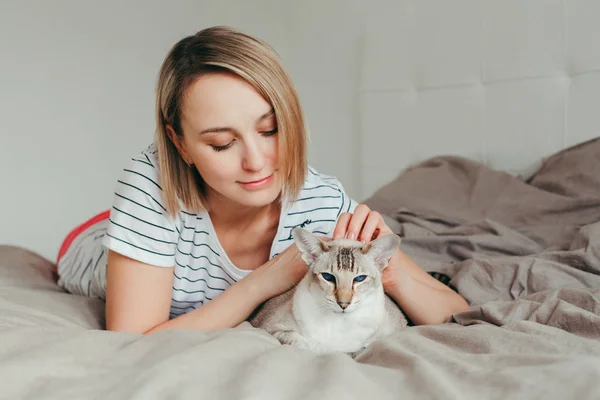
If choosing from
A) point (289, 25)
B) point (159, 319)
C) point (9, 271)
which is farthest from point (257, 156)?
point (289, 25)

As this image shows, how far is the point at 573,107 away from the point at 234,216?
3.56 ft

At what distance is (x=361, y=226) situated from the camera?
118 cm

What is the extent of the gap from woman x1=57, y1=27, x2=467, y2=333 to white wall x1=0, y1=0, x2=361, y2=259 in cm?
142

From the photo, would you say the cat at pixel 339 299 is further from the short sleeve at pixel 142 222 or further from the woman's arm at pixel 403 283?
the short sleeve at pixel 142 222

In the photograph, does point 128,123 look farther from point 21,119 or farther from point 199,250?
point 199,250

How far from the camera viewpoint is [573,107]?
1771mm

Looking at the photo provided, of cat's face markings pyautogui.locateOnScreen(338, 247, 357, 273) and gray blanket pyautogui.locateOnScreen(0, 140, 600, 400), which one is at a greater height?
cat's face markings pyautogui.locateOnScreen(338, 247, 357, 273)

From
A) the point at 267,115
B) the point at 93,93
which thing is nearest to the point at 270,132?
the point at 267,115

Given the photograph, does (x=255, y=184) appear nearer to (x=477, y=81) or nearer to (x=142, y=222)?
(x=142, y=222)

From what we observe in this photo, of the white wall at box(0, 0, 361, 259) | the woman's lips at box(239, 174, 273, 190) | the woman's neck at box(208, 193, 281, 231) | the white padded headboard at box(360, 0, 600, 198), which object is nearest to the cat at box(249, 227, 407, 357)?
the woman's lips at box(239, 174, 273, 190)

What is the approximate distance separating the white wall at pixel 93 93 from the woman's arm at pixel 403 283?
4.84 feet

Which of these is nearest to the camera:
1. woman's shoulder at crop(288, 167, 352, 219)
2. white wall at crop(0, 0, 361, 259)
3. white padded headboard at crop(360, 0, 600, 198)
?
woman's shoulder at crop(288, 167, 352, 219)

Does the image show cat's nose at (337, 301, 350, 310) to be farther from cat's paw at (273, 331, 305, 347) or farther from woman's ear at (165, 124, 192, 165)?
woman's ear at (165, 124, 192, 165)

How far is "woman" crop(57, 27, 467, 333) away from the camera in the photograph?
3.67ft
